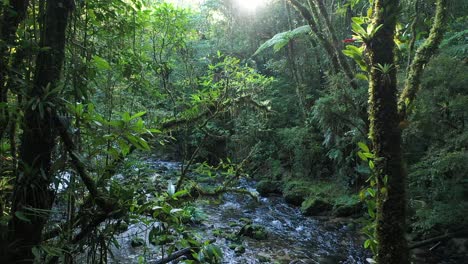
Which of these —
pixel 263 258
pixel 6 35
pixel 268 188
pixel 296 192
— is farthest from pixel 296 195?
pixel 6 35

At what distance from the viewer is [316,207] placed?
7.57 metres

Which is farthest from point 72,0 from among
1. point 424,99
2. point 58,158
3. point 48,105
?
point 424,99

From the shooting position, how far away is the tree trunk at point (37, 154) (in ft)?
4.26

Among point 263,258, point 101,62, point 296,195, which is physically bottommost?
point 263,258

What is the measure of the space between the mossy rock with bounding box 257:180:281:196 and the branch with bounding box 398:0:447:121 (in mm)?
7179

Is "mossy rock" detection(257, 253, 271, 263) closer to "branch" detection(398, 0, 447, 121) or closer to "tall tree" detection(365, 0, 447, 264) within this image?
"tall tree" detection(365, 0, 447, 264)

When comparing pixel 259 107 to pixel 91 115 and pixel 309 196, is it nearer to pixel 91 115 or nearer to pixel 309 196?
pixel 91 115

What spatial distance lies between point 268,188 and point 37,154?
8.24m

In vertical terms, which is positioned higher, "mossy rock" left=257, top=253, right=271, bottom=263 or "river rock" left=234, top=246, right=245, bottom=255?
"river rock" left=234, top=246, right=245, bottom=255

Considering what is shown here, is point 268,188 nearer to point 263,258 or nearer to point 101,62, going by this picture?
point 263,258

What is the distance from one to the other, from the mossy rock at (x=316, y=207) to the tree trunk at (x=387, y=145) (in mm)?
5911

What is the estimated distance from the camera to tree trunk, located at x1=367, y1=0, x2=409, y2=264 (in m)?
1.77

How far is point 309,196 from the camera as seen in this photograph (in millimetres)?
8148

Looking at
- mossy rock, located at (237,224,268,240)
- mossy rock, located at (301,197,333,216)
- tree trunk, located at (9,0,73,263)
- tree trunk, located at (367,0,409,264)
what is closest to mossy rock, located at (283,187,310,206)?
mossy rock, located at (301,197,333,216)
